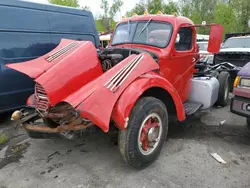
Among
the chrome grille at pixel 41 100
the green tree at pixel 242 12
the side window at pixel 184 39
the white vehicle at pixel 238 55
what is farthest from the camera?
the green tree at pixel 242 12

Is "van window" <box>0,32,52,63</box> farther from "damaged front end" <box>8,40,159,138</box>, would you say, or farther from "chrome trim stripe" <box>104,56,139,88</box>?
"chrome trim stripe" <box>104,56,139,88</box>

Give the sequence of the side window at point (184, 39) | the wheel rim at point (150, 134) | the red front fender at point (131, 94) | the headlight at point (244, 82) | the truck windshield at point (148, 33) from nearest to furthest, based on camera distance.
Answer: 1. the red front fender at point (131, 94)
2. the wheel rim at point (150, 134)
3. the headlight at point (244, 82)
4. the truck windshield at point (148, 33)
5. the side window at point (184, 39)

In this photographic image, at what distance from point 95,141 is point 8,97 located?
2.05 m

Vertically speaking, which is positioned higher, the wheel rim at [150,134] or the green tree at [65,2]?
the green tree at [65,2]

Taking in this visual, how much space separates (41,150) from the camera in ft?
12.4

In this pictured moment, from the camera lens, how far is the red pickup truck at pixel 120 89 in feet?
8.68

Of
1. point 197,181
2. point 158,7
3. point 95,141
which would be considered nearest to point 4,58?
point 95,141

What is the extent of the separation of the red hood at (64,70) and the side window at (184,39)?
1.67 metres

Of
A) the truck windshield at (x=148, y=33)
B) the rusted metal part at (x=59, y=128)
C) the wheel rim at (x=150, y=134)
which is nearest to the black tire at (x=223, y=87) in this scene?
the truck windshield at (x=148, y=33)

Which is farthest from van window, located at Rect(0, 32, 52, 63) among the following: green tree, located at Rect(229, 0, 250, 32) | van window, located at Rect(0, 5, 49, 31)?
green tree, located at Rect(229, 0, 250, 32)

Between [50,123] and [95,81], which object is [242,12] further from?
[50,123]

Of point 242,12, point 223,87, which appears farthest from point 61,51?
point 242,12

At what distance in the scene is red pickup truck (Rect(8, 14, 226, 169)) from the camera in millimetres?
2645

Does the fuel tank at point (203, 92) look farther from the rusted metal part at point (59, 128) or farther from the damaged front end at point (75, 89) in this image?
the rusted metal part at point (59, 128)
